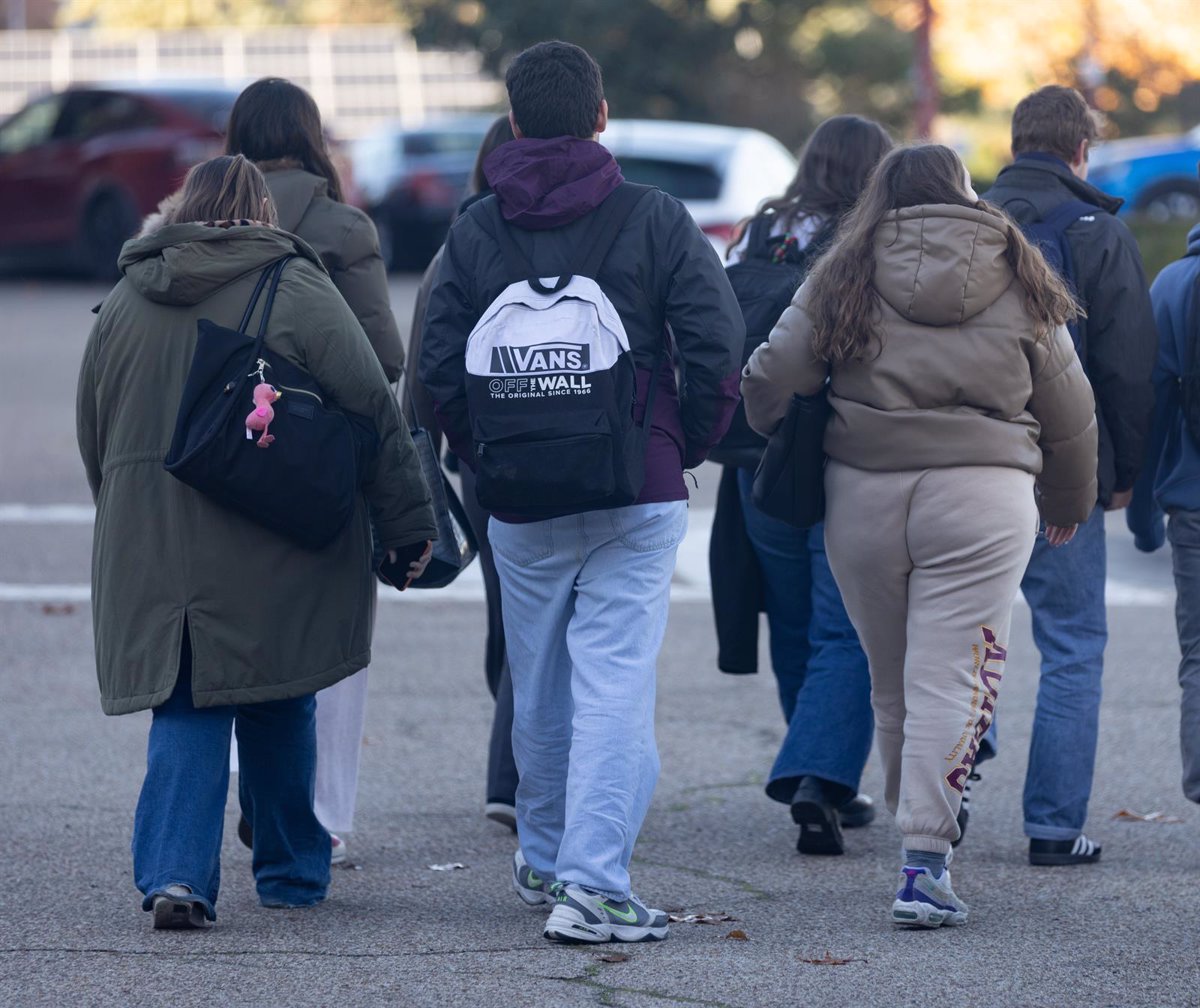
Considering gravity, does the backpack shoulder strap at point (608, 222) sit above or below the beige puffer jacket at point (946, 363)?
above

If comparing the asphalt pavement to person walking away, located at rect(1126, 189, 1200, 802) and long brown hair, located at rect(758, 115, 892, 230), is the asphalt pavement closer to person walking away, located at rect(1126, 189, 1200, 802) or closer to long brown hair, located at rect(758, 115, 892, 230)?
person walking away, located at rect(1126, 189, 1200, 802)

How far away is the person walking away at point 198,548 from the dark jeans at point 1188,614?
6.54 feet

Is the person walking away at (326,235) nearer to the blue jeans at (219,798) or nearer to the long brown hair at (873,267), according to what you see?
the blue jeans at (219,798)

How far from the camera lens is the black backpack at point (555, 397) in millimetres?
4184

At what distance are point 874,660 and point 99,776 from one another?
2.68 m

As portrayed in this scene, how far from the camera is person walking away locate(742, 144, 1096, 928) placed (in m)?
4.41

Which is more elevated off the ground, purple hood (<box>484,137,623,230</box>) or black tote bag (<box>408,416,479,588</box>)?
purple hood (<box>484,137,623,230</box>)

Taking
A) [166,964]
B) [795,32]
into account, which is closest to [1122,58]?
[795,32]

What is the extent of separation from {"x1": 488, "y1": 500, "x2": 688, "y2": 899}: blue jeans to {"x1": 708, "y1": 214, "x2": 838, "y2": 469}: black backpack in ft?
3.04

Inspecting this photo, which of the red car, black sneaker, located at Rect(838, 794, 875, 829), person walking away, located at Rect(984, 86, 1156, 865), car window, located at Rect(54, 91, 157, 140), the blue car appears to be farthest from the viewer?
the blue car

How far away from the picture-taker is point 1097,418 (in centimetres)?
505

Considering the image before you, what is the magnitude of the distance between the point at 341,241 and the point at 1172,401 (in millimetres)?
2238

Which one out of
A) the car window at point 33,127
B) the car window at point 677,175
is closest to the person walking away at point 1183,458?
the car window at point 677,175

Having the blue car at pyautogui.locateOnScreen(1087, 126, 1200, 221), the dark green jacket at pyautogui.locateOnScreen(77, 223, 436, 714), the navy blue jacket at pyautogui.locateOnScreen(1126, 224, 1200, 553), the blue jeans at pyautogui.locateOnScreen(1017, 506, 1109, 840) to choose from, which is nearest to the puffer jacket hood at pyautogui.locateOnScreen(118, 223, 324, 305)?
the dark green jacket at pyautogui.locateOnScreen(77, 223, 436, 714)
